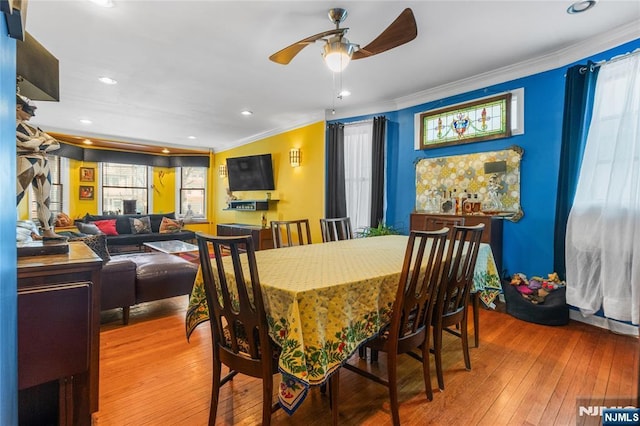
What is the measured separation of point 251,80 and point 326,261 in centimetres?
274

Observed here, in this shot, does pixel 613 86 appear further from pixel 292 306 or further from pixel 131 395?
pixel 131 395

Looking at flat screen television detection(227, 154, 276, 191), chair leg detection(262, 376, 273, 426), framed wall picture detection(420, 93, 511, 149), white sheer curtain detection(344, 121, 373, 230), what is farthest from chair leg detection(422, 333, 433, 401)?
flat screen television detection(227, 154, 276, 191)

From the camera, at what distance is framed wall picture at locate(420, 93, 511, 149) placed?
346 centimetres

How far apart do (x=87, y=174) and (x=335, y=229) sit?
6.47m

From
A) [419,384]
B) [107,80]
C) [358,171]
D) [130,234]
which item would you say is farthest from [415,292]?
[130,234]

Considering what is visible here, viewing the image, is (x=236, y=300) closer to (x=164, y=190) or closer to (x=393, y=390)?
(x=393, y=390)

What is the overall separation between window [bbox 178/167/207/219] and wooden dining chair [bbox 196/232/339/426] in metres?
7.23

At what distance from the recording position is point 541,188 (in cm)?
317

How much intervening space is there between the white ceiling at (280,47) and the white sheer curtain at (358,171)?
13.8 inches

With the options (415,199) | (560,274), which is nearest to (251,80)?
(415,199)

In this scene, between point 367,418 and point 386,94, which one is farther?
point 386,94

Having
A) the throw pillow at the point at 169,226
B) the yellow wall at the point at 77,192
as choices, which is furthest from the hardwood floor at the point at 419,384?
the yellow wall at the point at 77,192

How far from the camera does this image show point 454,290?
1.97 meters

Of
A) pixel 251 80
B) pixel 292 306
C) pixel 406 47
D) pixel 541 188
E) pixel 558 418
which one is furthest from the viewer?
pixel 251 80
